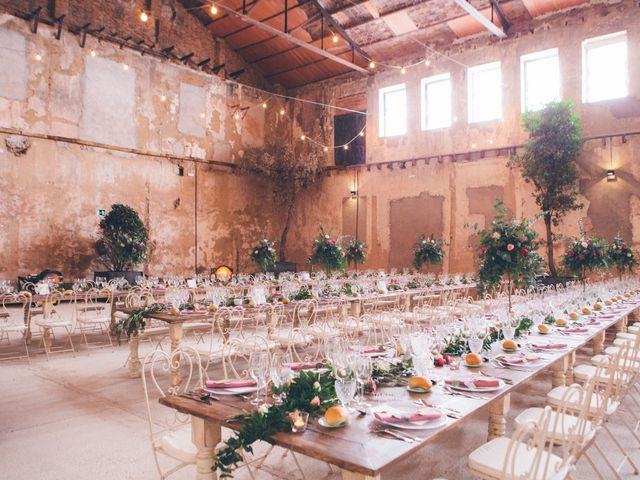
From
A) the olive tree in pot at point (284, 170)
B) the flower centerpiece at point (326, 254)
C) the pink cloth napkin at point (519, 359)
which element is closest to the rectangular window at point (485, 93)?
the olive tree in pot at point (284, 170)

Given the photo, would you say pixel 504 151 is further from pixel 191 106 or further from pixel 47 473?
pixel 47 473

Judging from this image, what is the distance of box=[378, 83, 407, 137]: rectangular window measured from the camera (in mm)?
14359

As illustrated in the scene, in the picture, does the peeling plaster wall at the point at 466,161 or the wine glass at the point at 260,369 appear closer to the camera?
the wine glass at the point at 260,369

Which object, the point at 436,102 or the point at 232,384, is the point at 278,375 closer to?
the point at 232,384

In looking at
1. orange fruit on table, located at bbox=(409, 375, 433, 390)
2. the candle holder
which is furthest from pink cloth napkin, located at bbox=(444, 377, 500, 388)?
the candle holder

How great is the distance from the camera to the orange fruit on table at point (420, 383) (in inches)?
98.6

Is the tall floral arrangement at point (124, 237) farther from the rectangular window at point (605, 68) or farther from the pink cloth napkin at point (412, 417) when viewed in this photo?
the rectangular window at point (605, 68)

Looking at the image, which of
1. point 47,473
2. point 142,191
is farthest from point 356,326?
point 142,191

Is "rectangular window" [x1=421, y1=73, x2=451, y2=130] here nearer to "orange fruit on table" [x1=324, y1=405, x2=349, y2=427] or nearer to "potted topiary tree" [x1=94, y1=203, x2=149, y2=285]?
"potted topiary tree" [x1=94, y1=203, x2=149, y2=285]

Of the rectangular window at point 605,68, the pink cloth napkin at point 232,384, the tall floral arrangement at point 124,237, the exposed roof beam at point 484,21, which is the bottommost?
the pink cloth napkin at point 232,384

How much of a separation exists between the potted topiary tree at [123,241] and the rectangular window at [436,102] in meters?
7.94

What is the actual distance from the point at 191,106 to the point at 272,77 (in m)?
3.34

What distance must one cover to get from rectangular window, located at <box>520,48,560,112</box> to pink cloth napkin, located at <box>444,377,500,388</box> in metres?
10.4

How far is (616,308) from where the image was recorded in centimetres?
587
